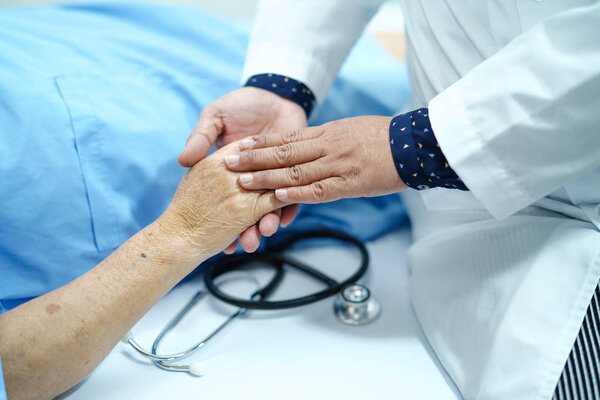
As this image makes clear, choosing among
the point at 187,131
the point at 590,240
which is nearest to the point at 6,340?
the point at 187,131

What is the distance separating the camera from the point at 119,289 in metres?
0.75

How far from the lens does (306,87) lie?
105 centimetres

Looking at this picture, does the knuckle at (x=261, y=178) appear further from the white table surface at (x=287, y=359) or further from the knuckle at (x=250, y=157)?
the white table surface at (x=287, y=359)

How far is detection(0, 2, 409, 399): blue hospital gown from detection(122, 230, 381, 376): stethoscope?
0.12m

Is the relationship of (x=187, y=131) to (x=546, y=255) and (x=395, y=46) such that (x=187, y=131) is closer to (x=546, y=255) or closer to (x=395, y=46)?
(x=546, y=255)

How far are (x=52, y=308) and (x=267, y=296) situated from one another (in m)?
0.41

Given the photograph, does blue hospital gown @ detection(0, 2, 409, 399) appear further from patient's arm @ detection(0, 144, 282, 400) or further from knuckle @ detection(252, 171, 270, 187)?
knuckle @ detection(252, 171, 270, 187)

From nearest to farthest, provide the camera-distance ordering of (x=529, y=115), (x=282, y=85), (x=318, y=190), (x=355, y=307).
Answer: (x=529, y=115) → (x=318, y=190) → (x=355, y=307) → (x=282, y=85)

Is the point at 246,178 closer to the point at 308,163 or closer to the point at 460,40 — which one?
the point at 308,163

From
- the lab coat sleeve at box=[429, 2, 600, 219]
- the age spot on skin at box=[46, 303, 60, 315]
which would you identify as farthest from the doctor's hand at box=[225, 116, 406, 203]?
the age spot on skin at box=[46, 303, 60, 315]

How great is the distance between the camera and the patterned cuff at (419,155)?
2.40ft

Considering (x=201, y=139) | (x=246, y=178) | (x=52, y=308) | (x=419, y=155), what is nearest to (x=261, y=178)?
(x=246, y=178)

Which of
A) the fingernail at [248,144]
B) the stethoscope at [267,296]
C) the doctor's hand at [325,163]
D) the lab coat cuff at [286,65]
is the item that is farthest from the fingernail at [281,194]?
the lab coat cuff at [286,65]

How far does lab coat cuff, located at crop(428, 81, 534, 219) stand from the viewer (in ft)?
2.28
